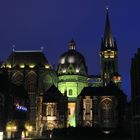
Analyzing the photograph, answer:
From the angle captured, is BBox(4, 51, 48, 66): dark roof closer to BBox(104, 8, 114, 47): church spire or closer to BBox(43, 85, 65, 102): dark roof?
BBox(43, 85, 65, 102): dark roof

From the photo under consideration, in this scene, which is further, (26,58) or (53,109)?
(26,58)

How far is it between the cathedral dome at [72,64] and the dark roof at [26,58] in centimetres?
778

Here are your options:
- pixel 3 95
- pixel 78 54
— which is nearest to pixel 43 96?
pixel 78 54

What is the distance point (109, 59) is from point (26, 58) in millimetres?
32430

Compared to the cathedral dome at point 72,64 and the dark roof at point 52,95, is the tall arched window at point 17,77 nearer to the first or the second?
the dark roof at point 52,95

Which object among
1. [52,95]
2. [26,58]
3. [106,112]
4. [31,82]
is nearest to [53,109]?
[52,95]

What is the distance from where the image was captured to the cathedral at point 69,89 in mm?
126375

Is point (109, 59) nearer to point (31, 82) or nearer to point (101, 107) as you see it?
point (101, 107)

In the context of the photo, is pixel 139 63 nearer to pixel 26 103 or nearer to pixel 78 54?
pixel 26 103

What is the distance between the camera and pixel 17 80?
136 metres

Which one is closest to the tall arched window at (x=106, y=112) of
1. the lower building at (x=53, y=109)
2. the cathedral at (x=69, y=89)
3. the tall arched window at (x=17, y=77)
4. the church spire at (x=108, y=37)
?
the cathedral at (x=69, y=89)

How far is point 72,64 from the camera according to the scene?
14588 centimetres

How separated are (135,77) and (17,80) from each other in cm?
7658

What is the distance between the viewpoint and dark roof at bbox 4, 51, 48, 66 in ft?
458
